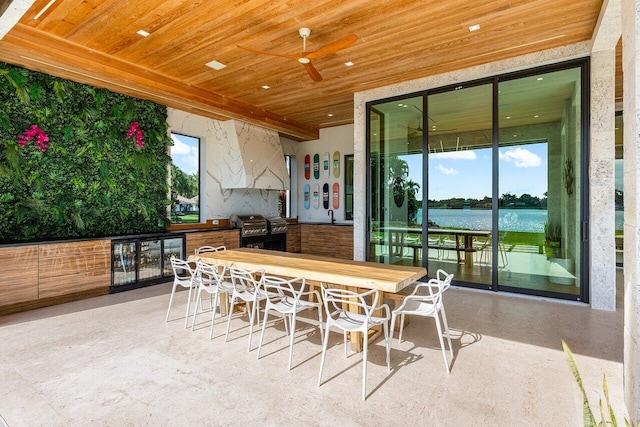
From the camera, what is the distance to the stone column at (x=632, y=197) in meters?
1.83

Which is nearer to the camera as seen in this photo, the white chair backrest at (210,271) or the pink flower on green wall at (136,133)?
the white chair backrest at (210,271)

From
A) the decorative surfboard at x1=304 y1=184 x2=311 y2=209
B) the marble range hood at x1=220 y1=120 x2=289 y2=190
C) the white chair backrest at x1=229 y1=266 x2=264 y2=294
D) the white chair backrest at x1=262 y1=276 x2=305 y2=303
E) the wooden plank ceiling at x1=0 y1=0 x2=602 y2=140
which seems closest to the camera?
the white chair backrest at x1=262 y1=276 x2=305 y2=303

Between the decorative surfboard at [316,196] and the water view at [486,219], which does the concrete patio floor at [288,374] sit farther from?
the decorative surfboard at [316,196]

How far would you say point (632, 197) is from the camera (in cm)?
191

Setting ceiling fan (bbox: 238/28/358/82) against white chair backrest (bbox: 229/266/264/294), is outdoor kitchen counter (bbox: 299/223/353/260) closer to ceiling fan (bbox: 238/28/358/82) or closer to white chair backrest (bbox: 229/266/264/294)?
ceiling fan (bbox: 238/28/358/82)

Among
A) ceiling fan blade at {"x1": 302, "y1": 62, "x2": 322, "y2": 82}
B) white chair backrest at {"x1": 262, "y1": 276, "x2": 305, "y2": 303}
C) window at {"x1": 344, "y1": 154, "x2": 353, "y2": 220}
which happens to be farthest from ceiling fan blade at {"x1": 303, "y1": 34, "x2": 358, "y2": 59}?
window at {"x1": 344, "y1": 154, "x2": 353, "y2": 220}

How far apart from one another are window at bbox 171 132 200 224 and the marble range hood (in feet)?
1.91

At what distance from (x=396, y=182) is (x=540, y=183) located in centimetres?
215

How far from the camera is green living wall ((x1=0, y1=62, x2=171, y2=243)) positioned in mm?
4531

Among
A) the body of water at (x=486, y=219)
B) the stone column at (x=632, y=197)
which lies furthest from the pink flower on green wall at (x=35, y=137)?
the stone column at (x=632, y=197)

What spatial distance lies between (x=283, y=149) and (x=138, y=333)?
21.0 ft

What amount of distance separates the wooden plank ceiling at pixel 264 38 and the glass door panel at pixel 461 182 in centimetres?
66

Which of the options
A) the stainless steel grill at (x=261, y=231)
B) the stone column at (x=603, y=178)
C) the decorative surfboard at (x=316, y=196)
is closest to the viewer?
the stone column at (x=603, y=178)

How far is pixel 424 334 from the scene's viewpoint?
11.7 feet
